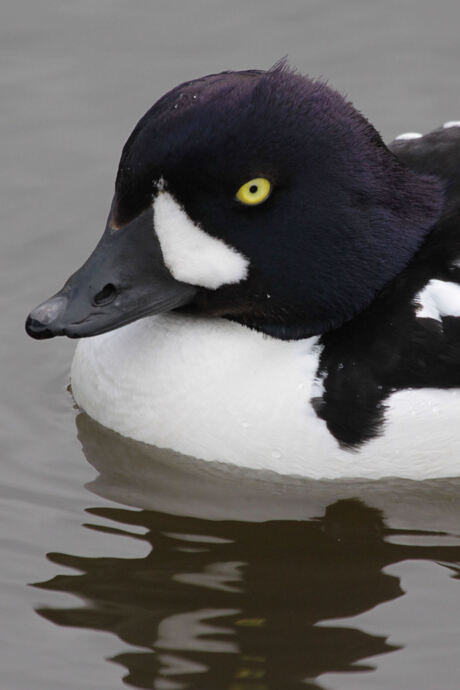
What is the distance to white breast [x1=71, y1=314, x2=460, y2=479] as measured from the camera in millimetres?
6691

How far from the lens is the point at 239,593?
21.2ft

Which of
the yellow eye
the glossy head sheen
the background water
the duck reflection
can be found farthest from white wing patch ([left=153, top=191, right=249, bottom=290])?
the duck reflection

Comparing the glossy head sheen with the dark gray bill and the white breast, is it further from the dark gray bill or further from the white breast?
the white breast

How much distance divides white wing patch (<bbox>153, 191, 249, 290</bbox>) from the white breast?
15.5 inches

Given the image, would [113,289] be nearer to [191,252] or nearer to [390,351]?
[191,252]

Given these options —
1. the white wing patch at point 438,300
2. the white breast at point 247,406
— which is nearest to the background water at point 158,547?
the white breast at point 247,406

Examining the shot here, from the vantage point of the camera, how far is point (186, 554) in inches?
264

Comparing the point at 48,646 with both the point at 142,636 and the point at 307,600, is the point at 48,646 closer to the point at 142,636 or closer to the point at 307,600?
the point at 142,636

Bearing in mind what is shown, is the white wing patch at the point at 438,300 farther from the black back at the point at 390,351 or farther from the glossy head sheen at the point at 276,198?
the glossy head sheen at the point at 276,198

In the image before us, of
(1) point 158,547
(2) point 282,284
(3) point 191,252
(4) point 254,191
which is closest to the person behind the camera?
(4) point 254,191

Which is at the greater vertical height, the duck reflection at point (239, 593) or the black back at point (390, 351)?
the black back at point (390, 351)

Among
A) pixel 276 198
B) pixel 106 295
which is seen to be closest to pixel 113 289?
pixel 106 295

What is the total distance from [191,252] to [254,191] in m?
0.35

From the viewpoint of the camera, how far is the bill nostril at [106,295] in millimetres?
6547
